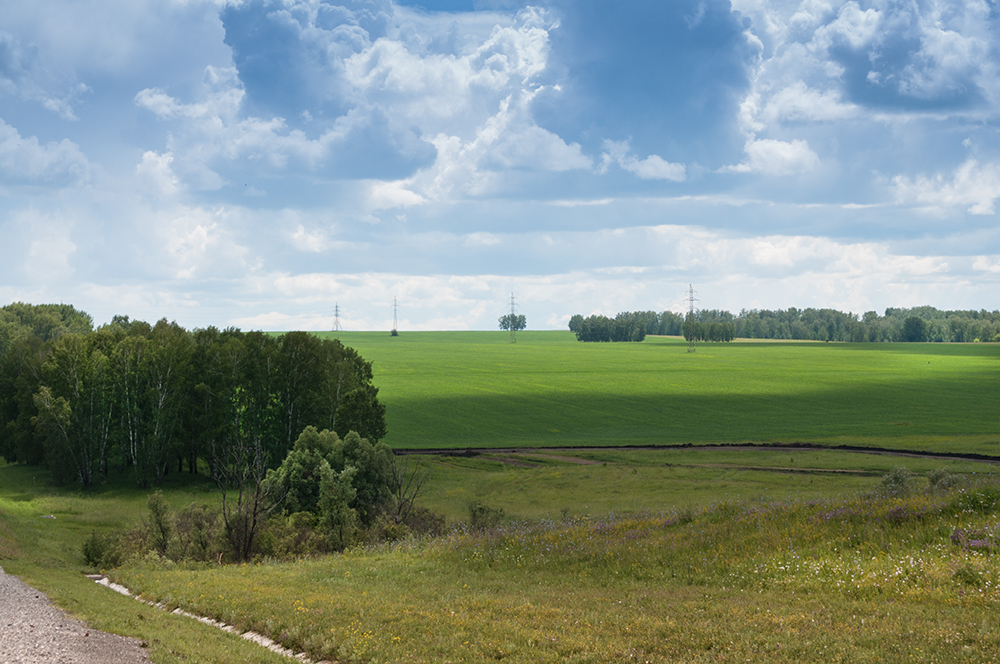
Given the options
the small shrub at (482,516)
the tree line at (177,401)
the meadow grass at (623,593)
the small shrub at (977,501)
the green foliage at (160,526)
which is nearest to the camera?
the meadow grass at (623,593)

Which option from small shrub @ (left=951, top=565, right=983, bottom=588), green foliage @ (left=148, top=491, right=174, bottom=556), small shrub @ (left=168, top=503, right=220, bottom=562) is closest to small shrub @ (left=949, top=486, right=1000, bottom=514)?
small shrub @ (left=951, top=565, right=983, bottom=588)

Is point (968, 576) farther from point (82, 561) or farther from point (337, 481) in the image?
point (82, 561)

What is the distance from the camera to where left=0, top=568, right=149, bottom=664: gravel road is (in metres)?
14.4

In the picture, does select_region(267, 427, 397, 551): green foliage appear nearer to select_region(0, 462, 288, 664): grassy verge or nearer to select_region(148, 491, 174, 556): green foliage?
select_region(148, 491, 174, 556): green foliage

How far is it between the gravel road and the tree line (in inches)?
2402

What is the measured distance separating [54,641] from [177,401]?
73414 mm

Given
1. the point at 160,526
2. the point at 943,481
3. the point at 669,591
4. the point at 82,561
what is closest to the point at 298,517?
the point at 160,526

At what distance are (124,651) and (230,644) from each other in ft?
7.87

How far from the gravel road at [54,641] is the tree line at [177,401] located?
200 ft

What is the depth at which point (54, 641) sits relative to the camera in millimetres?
15453

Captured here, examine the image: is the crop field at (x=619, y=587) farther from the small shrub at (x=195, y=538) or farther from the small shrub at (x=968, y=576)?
the small shrub at (x=195, y=538)

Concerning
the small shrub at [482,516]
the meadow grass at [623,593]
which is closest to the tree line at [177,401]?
the small shrub at [482,516]

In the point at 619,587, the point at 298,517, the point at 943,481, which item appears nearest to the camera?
the point at 619,587

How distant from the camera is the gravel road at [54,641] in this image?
47.3ft
